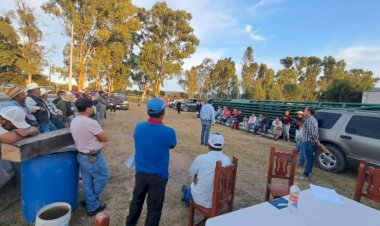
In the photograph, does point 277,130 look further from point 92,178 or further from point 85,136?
point 85,136

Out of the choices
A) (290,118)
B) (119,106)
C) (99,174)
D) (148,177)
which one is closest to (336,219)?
(148,177)

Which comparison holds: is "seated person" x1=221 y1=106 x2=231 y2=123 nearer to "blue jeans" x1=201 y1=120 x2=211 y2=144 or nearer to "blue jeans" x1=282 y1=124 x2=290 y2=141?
"blue jeans" x1=282 y1=124 x2=290 y2=141

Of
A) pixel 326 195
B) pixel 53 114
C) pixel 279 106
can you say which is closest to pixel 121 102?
pixel 279 106

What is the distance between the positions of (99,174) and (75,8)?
23.9m

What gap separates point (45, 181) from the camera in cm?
302

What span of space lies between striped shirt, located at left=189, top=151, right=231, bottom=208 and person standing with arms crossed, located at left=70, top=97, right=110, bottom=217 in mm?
1382

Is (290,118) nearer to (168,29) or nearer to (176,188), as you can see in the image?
(176,188)

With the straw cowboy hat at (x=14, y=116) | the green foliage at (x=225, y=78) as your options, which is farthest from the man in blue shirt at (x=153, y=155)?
the green foliage at (x=225, y=78)

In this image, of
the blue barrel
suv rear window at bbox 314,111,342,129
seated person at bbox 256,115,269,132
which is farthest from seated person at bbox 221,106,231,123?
the blue barrel

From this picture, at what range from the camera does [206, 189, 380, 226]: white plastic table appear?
6.27ft

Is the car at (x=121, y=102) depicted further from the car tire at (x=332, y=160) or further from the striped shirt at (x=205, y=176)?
the striped shirt at (x=205, y=176)

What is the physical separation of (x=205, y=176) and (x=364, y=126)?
5453mm

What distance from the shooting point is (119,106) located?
22.8 metres

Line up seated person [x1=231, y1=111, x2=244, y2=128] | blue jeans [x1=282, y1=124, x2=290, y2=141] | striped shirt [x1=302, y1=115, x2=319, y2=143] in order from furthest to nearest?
seated person [x1=231, y1=111, x2=244, y2=128] < blue jeans [x1=282, y1=124, x2=290, y2=141] < striped shirt [x1=302, y1=115, x2=319, y2=143]
